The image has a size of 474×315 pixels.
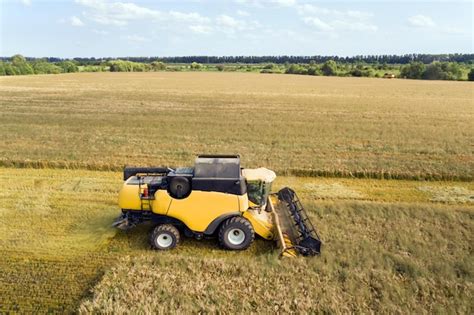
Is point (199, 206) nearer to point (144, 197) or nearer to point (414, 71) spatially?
point (144, 197)

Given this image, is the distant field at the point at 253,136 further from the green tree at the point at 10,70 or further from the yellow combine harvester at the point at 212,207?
the green tree at the point at 10,70

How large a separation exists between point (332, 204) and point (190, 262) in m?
4.84

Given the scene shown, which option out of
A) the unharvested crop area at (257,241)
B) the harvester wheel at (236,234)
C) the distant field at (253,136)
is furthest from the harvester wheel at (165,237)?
the distant field at (253,136)

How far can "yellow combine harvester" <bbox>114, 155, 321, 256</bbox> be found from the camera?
27.1 ft

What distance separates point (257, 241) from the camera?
8.90m

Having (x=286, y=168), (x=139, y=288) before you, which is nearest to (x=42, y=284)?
(x=139, y=288)

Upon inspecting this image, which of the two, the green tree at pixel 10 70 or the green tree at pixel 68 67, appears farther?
the green tree at pixel 68 67

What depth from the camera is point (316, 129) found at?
20484 mm

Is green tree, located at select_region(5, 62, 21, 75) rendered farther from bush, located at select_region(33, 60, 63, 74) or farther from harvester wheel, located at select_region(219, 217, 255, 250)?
harvester wheel, located at select_region(219, 217, 255, 250)

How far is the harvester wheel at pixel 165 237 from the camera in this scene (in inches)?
331

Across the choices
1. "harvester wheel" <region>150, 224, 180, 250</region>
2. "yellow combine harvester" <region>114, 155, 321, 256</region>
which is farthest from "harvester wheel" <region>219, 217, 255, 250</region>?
"harvester wheel" <region>150, 224, 180, 250</region>

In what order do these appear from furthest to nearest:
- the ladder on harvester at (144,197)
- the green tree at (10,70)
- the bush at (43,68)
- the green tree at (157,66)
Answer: the green tree at (157,66) < the bush at (43,68) < the green tree at (10,70) < the ladder on harvester at (144,197)

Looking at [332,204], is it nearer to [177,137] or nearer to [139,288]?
[139,288]

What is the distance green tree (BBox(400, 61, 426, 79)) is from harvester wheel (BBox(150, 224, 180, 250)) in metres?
87.5
